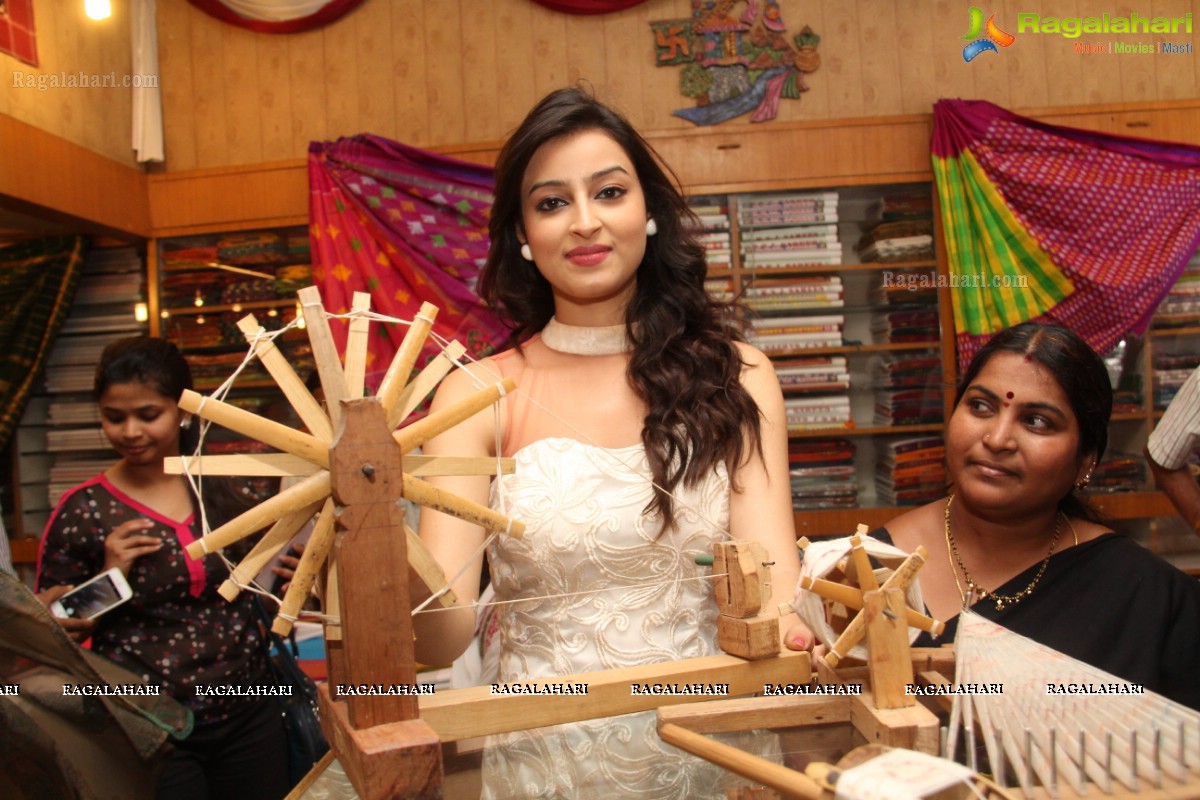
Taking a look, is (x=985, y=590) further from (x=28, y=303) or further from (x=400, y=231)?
(x=28, y=303)

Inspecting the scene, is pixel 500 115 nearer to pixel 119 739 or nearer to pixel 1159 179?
pixel 1159 179

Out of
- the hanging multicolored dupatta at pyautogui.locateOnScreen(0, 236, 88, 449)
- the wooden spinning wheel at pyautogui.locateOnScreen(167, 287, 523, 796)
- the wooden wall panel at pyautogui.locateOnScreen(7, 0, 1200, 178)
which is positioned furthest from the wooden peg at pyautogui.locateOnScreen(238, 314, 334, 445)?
the hanging multicolored dupatta at pyautogui.locateOnScreen(0, 236, 88, 449)

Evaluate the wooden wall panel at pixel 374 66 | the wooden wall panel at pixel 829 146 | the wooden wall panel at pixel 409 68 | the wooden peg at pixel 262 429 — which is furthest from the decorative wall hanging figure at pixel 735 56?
the wooden peg at pixel 262 429

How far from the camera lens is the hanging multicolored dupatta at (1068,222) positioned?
4.00 m

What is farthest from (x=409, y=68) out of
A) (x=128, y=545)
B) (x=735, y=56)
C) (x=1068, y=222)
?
(x=128, y=545)

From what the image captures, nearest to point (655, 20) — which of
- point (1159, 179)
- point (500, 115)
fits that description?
point (500, 115)

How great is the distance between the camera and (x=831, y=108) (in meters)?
4.45

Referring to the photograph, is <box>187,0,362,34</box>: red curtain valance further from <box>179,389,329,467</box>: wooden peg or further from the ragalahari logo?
<box>179,389,329,467</box>: wooden peg

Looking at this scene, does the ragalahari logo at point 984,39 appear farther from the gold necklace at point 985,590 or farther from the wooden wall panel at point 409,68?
the gold necklace at point 985,590

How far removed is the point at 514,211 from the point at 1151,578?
1205mm

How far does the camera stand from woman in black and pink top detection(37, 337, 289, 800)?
6.52 ft

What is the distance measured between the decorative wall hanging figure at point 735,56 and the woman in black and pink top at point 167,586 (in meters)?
3.02

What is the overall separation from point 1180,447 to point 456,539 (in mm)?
1949

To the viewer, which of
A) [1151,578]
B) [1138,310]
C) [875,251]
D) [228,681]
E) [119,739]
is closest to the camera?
[119,739]
